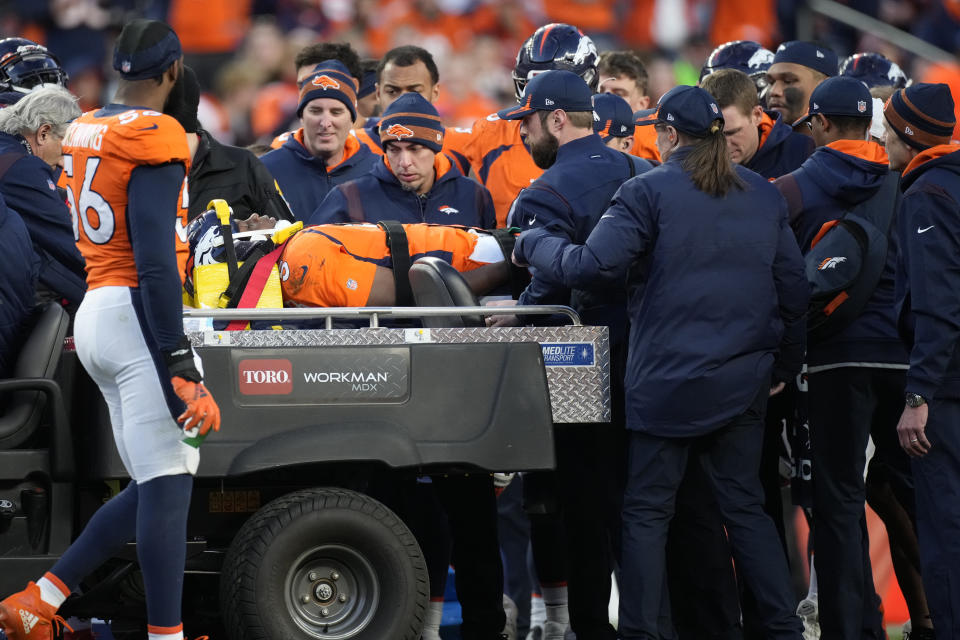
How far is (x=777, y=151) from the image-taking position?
6.27 m

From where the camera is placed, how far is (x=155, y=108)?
446 centimetres

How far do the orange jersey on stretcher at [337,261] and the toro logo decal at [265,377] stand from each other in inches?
24.0

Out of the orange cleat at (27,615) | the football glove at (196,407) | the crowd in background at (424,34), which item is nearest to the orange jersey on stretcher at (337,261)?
the football glove at (196,407)

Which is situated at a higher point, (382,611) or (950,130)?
(950,130)

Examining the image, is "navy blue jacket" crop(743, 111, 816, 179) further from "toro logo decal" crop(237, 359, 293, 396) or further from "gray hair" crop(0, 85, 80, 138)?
"gray hair" crop(0, 85, 80, 138)

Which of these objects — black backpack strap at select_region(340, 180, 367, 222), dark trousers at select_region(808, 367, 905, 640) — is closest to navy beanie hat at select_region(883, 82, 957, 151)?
dark trousers at select_region(808, 367, 905, 640)

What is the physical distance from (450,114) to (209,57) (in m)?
2.29

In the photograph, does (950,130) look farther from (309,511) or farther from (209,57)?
(209,57)

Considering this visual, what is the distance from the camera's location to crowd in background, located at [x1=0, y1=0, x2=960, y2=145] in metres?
12.8

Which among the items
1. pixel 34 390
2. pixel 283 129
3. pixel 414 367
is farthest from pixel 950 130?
pixel 283 129

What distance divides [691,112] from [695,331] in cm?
78

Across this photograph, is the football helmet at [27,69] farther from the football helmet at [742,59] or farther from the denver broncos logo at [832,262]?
the denver broncos logo at [832,262]

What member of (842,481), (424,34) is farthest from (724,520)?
(424,34)

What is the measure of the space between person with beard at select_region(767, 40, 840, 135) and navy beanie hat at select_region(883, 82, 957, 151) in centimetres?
164
